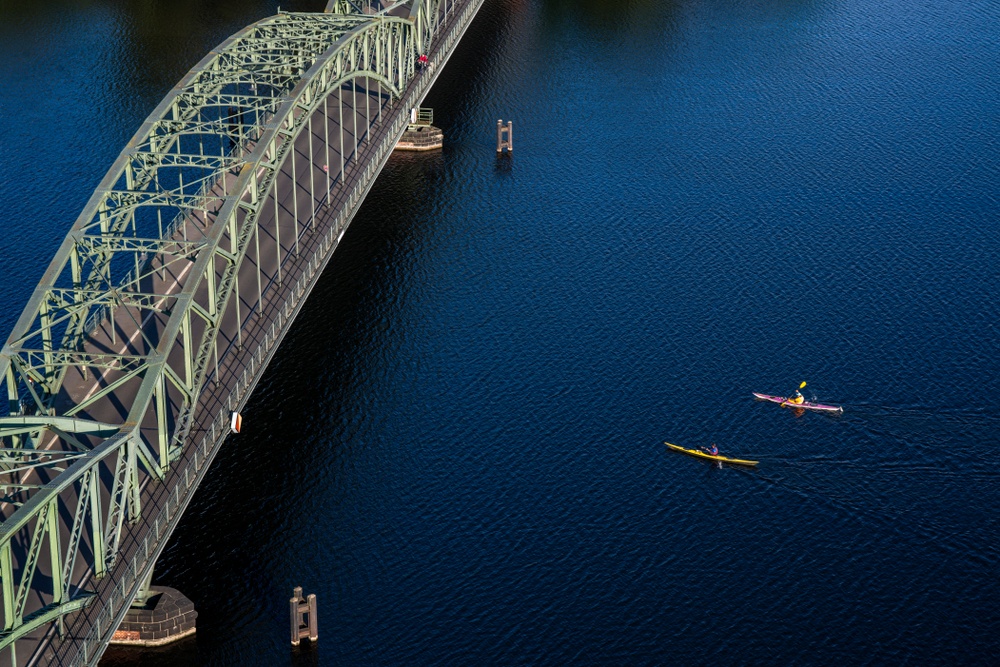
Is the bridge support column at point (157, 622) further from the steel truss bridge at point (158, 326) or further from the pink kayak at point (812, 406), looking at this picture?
the pink kayak at point (812, 406)

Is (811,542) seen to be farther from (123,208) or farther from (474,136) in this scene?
(474,136)

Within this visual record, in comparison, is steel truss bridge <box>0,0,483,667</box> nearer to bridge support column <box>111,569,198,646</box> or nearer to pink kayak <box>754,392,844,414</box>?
bridge support column <box>111,569,198,646</box>

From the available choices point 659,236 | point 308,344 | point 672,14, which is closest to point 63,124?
point 308,344

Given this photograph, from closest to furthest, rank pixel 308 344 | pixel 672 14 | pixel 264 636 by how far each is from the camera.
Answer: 1. pixel 264 636
2. pixel 308 344
3. pixel 672 14

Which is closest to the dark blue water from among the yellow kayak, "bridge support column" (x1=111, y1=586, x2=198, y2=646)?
the yellow kayak

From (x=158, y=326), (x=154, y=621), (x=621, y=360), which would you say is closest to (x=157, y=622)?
(x=154, y=621)
